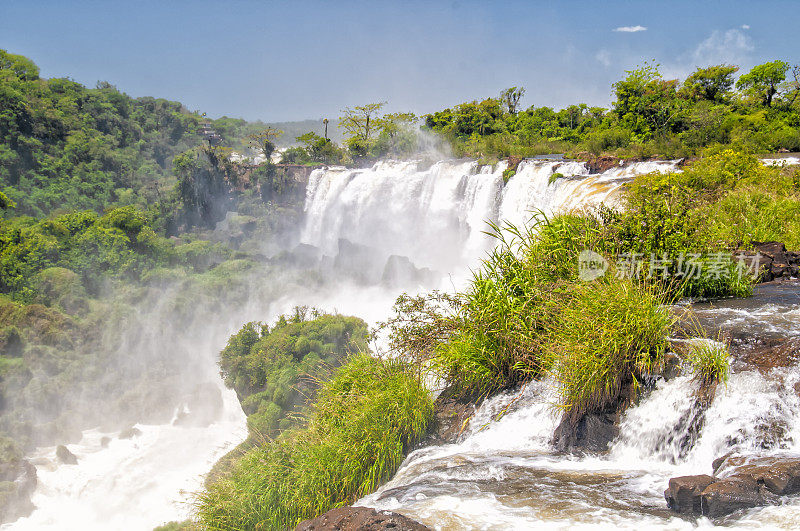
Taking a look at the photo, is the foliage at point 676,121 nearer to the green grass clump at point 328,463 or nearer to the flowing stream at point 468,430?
the flowing stream at point 468,430

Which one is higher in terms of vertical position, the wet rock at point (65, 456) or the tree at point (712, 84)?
the tree at point (712, 84)

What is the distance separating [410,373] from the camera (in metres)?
4.69

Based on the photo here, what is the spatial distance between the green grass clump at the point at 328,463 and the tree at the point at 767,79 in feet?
88.8

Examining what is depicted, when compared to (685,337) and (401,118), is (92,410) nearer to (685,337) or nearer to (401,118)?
(685,337)

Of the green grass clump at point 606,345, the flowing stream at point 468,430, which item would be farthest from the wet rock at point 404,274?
the green grass clump at point 606,345

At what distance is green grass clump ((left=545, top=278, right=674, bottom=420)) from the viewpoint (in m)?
3.81

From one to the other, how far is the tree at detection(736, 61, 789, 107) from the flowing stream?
587 inches

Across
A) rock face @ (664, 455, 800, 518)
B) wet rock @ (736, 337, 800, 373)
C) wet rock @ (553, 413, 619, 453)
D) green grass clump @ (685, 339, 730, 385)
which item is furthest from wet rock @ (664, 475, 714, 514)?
wet rock @ (736, 337, 800, 373)

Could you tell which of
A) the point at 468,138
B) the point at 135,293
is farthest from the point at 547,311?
the point at 468,138

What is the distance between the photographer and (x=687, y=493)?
2973mm

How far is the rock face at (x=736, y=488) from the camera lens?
2.86 metres

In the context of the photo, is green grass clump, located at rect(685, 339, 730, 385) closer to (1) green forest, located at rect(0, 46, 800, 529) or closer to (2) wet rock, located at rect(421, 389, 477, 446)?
(1) green forest, located at rect(0, 46, 800, 529)

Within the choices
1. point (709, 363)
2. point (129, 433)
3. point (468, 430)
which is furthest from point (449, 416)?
point (129, 433)

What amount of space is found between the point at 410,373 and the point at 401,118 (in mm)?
38491
